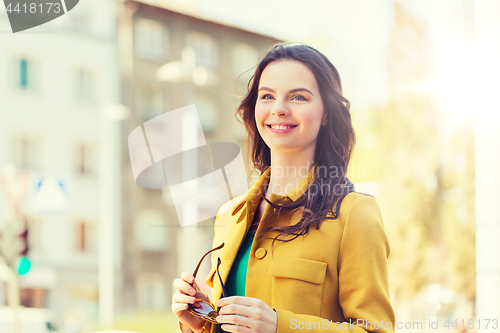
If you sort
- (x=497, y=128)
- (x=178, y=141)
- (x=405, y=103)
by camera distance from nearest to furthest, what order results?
1. (x=497, y=128)
2. (x=178, y=141)
3. (x=405, y=103)

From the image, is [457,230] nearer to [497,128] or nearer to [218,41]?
[218,41]

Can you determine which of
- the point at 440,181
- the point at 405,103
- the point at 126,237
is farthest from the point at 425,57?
the point at 126,237

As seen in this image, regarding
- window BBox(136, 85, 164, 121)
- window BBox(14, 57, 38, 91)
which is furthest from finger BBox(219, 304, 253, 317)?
window BBox(14, 57, 38, 91)

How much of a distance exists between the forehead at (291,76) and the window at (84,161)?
24.9 feet

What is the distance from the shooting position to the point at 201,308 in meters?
0.93

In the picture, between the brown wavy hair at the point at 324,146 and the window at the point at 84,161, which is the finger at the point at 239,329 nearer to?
the brown wavy hair at the point at 324,146

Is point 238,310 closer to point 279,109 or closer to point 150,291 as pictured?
point 279,109

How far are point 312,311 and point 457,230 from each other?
7.22 meters

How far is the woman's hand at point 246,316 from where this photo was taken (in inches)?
32.3

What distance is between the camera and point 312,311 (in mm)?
926

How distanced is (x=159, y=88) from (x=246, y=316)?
699cm

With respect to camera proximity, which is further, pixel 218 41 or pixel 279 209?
pixel 218 41

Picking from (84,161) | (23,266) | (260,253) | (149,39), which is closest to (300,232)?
(260,253)

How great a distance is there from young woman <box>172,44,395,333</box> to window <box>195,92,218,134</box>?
340 centimetres
